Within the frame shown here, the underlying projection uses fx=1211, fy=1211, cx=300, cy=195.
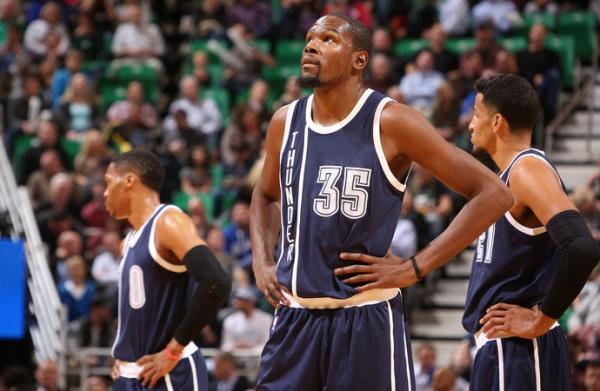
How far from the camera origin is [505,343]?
5.50m

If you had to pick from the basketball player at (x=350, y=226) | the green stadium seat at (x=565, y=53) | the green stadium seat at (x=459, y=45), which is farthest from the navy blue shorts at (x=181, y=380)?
the green stadium seat at (x=459, y=45)

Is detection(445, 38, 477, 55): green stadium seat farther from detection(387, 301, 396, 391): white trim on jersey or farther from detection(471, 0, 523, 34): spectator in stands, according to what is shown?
detection(387, 301, 396, 391): white trim on jersey

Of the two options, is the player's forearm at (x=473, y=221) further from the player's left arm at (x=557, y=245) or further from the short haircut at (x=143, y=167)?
the short haircut at (x=143, y=167)

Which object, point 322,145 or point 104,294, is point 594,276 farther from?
point 322,145

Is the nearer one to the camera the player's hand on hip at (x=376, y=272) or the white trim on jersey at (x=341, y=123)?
the player's hand on hip at (x=376, y=272)

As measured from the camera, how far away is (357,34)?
197 inches

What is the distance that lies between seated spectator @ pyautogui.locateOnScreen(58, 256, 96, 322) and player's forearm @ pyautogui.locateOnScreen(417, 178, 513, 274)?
799 cm

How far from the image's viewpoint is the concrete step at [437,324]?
12.1m

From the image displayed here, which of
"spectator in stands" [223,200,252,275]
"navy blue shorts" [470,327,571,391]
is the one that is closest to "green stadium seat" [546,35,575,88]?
"spectator in stands" [223,200,252,275]

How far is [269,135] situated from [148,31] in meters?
12.5

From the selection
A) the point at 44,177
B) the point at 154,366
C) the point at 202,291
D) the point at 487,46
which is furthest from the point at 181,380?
the point at 487,46

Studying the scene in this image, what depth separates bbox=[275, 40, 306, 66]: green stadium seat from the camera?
16.7 m

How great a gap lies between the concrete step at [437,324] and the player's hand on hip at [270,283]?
712 centimetres

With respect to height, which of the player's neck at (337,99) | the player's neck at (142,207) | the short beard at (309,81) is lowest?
the player's neck at (142,207)
